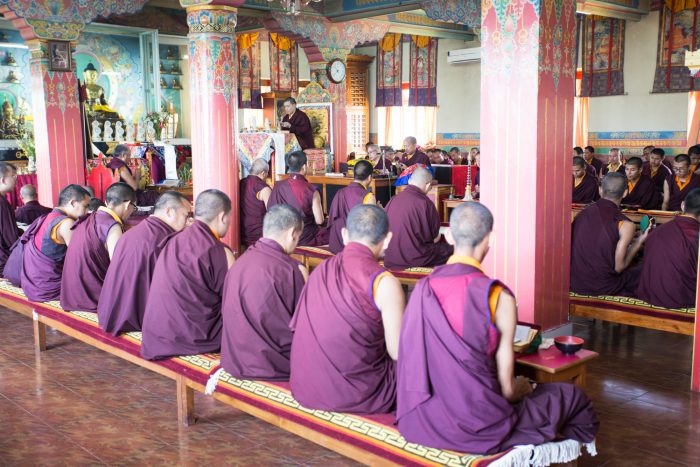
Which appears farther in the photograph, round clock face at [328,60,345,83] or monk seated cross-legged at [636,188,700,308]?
round clock face at [328,60,345,83]

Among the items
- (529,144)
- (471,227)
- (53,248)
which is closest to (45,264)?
(53,248)

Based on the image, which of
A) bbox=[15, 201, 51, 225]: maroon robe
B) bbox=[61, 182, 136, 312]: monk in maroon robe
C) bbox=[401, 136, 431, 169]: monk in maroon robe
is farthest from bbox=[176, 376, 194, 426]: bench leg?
bbox=[401, 136, 431, 169]: monk in maroon robe

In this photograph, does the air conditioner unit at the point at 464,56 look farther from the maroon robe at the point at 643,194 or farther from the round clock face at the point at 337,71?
the maroon robe at the point at 643,194

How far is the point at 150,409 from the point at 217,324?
2.14ft

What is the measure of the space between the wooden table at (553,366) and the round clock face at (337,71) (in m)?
9.77

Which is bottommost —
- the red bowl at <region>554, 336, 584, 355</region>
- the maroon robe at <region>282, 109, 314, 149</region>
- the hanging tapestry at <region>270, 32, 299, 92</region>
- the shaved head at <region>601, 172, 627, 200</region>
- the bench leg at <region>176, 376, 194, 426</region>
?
the bench leg at <region>176, 376, 194, 426</region>

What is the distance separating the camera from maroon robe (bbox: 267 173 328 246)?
7043 millimetres

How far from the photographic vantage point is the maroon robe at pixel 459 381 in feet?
8.17

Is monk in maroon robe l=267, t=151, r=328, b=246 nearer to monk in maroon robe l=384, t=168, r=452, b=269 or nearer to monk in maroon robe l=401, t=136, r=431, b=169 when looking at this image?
monk in maroon robe l=384, t=168, r=452, b=269

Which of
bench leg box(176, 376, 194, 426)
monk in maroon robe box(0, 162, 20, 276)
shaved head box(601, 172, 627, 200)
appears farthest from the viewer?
monk in maroon robe box(0, 162, 20, 276)

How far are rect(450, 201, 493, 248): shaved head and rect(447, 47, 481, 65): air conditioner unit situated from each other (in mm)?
12496

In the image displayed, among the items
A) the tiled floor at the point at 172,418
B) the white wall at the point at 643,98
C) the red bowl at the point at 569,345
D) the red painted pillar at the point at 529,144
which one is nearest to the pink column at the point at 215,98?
the tiled floor at the point at 172,418

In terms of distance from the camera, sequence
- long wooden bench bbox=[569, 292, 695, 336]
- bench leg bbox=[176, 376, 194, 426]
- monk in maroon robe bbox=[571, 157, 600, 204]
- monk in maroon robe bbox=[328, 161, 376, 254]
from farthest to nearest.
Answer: monk in maroon robe bbox=[571, 157, 600, 204]
monk in maroon robe bbox=[328, 161, 376, 254]
long wooden bench bbox=[569, 292, 695, 336]
bench leg bbox=[176, 376, 194, 426]

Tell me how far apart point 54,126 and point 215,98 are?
260 centimetres
